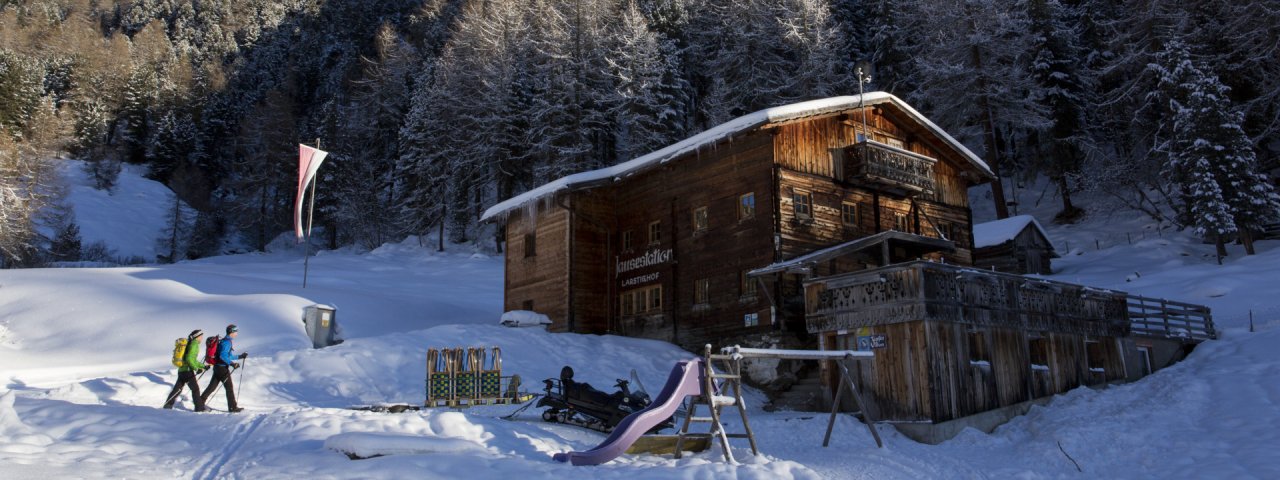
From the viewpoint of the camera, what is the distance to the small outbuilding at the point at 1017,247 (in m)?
37.9

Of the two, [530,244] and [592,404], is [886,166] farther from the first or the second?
[592,404]

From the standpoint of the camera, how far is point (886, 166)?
2517 cm

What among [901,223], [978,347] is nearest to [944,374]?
[978,347]

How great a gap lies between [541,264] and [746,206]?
814 cm

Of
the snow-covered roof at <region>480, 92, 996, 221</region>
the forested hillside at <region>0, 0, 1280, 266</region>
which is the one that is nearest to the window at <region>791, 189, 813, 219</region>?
the snow-covered roof at <region>480, 92, 996, 221</region>

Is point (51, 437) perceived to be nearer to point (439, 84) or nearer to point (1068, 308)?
point (1068, 308)

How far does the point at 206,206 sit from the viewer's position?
234 ft

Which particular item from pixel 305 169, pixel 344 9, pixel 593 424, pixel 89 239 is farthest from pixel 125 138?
A: pixel 593 424

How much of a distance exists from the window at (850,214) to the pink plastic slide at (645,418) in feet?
48.3

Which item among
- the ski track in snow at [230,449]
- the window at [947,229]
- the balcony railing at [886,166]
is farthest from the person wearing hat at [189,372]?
the window at [947,229]

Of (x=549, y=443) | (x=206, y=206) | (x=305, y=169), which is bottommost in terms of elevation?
(x=549, y=443)

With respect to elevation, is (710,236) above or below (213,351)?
above

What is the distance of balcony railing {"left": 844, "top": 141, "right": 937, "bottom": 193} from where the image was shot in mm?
24781

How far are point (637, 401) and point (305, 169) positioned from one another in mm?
A: 18834
